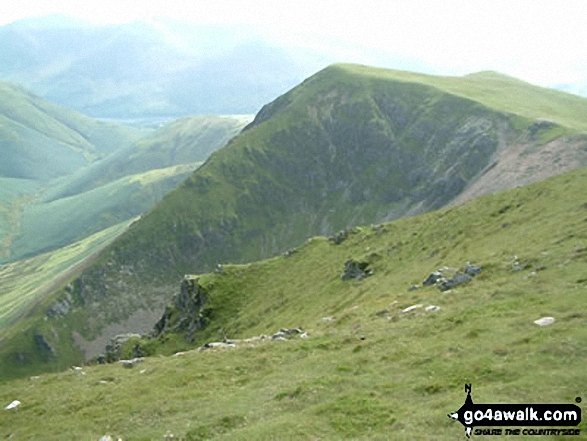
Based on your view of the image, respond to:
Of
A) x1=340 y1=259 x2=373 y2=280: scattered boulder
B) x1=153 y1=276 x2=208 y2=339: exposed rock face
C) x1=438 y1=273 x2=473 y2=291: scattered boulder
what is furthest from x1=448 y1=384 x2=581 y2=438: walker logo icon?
x1=153 y1=276 x2=208 y2=339: exposed rock face

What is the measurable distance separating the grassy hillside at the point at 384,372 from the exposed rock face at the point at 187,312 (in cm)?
6007

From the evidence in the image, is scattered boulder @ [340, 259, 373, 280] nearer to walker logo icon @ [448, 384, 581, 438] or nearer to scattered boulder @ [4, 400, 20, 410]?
scattered boulder @ [4, 400, 20, 410]

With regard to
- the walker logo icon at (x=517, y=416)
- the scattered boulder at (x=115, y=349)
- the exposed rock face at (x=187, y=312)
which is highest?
the walker logo icon at (x=517, y=416)

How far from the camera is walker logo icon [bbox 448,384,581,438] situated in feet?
59.0

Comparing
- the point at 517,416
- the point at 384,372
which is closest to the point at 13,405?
the point at 384,372

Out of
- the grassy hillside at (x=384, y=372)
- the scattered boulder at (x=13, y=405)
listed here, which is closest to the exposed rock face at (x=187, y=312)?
the grassy hillside at (x=384, y=372)

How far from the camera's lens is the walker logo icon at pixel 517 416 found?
17969mm

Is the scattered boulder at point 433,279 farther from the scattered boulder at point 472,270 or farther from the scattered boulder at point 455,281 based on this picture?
the scattered boulder at point 472,270

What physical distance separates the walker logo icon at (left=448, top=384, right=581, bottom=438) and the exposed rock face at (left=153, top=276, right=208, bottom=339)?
91.7m

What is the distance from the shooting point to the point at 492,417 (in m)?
19.0

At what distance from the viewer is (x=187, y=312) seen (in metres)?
118

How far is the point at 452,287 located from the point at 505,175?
16909 centimetres

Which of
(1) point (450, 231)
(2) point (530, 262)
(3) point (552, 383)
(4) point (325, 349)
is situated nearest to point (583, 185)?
(1) point (450, 231)

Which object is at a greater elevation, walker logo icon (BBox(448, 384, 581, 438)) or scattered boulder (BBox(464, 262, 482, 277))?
walker logo icon (BBox(448, 384, 581, 438))
